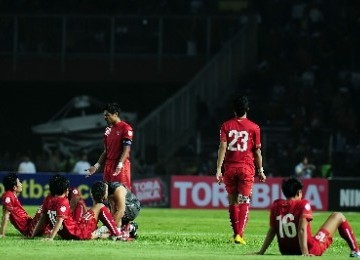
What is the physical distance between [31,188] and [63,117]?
32.1 feet

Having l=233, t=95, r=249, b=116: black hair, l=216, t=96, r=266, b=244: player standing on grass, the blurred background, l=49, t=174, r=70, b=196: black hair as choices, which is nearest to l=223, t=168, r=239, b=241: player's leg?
l=216, t=96, r=266, b=244: player standing on grass

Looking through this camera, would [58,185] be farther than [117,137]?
No

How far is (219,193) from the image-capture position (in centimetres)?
3556

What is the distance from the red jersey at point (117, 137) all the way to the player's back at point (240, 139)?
5.26ft

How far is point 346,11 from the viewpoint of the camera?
44438mm

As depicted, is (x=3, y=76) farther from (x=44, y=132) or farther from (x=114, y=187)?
(x=114, y=187)

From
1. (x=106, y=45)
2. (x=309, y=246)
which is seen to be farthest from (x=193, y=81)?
(x=309, y=246)

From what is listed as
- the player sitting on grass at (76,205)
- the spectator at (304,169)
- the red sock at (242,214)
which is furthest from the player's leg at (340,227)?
the spectator at (304,169)

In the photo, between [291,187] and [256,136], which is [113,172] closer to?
[256,136]

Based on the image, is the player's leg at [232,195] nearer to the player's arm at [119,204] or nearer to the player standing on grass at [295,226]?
the player's arm at [119,204]

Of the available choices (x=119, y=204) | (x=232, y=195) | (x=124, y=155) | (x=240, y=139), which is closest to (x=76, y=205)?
(x=119, y=204)

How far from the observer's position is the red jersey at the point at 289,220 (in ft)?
51.8

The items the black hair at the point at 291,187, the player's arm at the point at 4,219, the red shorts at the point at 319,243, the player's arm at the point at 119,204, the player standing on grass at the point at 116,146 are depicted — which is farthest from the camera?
the player standing on grass at the point at 116,146

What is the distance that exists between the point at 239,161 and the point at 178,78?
24146mm
